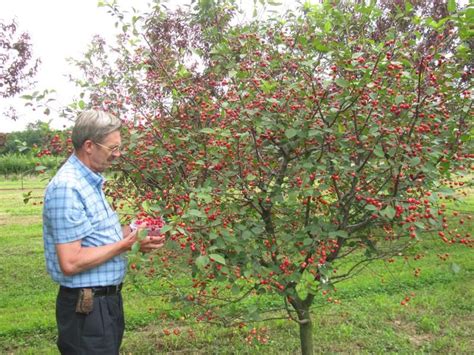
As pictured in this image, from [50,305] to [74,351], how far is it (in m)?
3.45

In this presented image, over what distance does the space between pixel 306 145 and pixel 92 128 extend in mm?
1136

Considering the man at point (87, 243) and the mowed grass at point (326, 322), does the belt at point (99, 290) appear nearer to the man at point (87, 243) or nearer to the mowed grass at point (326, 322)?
the man at point (87, 243)

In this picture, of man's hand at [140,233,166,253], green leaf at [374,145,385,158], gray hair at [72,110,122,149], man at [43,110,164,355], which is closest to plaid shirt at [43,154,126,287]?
man at [43,110,164,355]

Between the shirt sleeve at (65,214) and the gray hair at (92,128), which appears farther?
the gray hair at (92,128)

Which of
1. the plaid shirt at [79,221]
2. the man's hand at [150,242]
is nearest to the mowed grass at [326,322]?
the plaid shirt at [79,221]

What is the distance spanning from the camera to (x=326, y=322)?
481cm

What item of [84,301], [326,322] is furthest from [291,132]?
[326,322]

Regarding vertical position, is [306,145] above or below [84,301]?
above

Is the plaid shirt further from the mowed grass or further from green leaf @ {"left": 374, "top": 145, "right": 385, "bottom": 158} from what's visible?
green leaf @ {"left": 374, "top": 145, "right": 385, "bottom": 158}

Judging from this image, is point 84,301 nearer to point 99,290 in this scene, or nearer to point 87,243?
point 99,290

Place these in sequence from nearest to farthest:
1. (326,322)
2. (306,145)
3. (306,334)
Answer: (306,145)
(306,334)
(326,322)

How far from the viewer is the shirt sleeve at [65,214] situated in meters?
2.14

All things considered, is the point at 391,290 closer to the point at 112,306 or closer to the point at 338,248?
the point at 338,248

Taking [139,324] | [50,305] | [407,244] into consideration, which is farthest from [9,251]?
[407,244]
